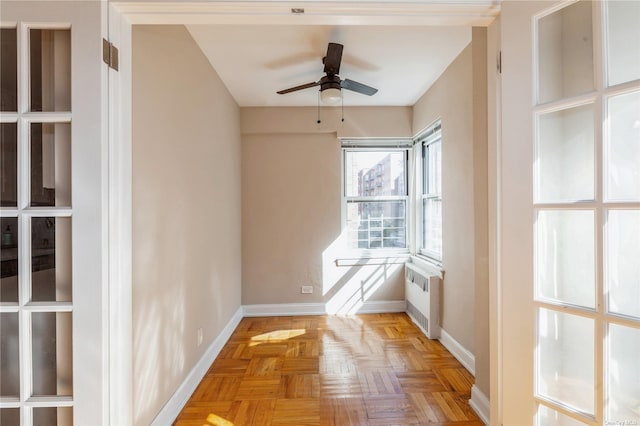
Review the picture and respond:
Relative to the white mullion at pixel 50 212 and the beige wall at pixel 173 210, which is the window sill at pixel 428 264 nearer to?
the beige wall at pixel 173 210

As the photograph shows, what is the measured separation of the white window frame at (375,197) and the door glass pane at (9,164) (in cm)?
303

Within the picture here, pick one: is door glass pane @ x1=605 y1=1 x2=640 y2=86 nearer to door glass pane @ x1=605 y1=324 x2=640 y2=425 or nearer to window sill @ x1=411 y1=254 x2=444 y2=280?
door glass pane @ x1=605 y1=324 x2=640 y2=425

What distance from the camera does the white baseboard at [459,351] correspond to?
2316 millimetres

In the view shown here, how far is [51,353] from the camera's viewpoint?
1108mm

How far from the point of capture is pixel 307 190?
3.75 metres

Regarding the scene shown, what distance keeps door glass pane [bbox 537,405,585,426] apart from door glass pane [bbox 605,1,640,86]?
1.16 metres

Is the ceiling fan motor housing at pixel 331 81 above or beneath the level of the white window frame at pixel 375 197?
above

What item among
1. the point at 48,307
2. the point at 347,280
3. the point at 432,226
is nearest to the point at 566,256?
the point at 48,307

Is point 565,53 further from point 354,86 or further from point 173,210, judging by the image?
point 173,210

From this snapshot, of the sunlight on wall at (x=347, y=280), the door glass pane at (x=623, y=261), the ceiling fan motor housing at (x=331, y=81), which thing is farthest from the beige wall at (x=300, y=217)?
the door glass pane at (x=623, y=261)

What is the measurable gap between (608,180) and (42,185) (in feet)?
6.53

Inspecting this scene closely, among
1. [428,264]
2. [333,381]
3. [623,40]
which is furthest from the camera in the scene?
[428,264]

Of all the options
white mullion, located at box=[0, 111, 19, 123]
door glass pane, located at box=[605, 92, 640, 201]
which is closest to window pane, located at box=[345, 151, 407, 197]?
door glass pane, located at box=[605, 92, 640, 201]

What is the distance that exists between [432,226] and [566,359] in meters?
2.35
